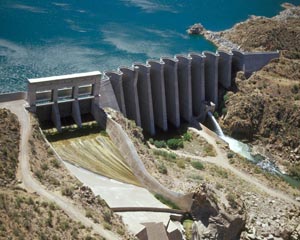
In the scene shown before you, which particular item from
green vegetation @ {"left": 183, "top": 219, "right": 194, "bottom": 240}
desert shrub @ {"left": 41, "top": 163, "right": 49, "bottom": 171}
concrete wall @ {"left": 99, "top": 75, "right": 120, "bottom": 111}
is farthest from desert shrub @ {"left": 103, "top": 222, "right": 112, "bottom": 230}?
concrete wall @ {"left": 99, "top": 75, "right": 120, "bottom": 111}

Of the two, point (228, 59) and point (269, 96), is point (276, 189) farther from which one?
point (228, 59)

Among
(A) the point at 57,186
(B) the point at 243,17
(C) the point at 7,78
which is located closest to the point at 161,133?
(C) the point at 7,78

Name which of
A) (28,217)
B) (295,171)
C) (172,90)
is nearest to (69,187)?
(28,217)

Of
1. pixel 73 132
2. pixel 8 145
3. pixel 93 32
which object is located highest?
pixel 93 32


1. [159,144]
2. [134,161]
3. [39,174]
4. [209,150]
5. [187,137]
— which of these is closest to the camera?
[39,174]

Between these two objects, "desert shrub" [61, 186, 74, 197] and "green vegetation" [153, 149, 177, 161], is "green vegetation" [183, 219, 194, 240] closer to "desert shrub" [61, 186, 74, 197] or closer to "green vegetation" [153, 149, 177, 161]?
"desert shrub" [61, 186, 74, 197]

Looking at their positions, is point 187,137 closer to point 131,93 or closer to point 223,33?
point 131,93

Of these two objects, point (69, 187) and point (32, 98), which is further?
point (32, 98)
